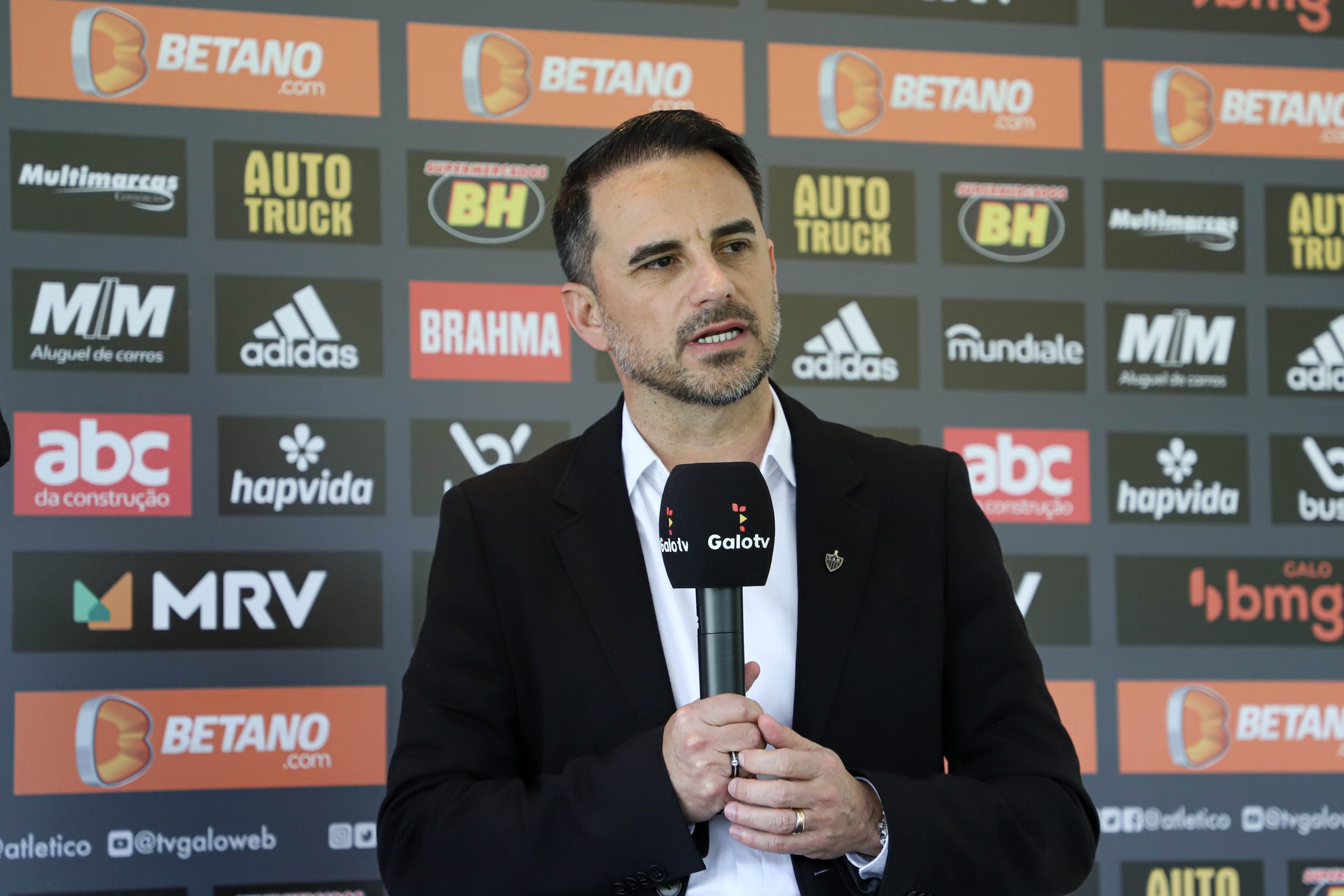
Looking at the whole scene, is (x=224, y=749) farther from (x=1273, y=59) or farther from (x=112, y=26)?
(x=1273, y=59)

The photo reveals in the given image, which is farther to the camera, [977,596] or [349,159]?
[349,159]

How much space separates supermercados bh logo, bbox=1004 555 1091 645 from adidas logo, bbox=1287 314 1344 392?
79 centimetres

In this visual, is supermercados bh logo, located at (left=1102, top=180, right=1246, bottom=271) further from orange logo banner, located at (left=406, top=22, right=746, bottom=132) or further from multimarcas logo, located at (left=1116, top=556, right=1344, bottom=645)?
orange logo banner, located at (left=406, top=22, right=746, bottom=132)

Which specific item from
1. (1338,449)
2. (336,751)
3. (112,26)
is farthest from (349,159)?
(1338,449)

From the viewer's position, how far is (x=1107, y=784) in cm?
325

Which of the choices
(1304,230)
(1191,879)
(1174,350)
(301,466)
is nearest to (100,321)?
(301,466)

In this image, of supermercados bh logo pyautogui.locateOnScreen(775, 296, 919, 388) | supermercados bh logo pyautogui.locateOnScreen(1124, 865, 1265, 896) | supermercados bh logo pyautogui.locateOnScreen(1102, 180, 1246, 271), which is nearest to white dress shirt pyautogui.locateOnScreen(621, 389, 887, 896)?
supermercados bh logo pyautogui.locateOnScreen(775, 296, 919, 388)

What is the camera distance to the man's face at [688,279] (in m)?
1.69

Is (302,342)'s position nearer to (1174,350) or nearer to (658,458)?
(658,458)

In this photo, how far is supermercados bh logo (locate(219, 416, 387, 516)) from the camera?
2980 mm

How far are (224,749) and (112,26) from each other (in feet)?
5.63

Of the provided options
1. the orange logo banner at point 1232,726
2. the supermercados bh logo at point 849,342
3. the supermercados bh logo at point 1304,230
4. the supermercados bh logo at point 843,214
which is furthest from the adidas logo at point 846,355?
the supermercados bh logo at point 1304,230

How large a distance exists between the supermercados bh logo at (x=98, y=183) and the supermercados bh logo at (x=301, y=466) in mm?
515

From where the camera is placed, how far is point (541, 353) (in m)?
3.15
